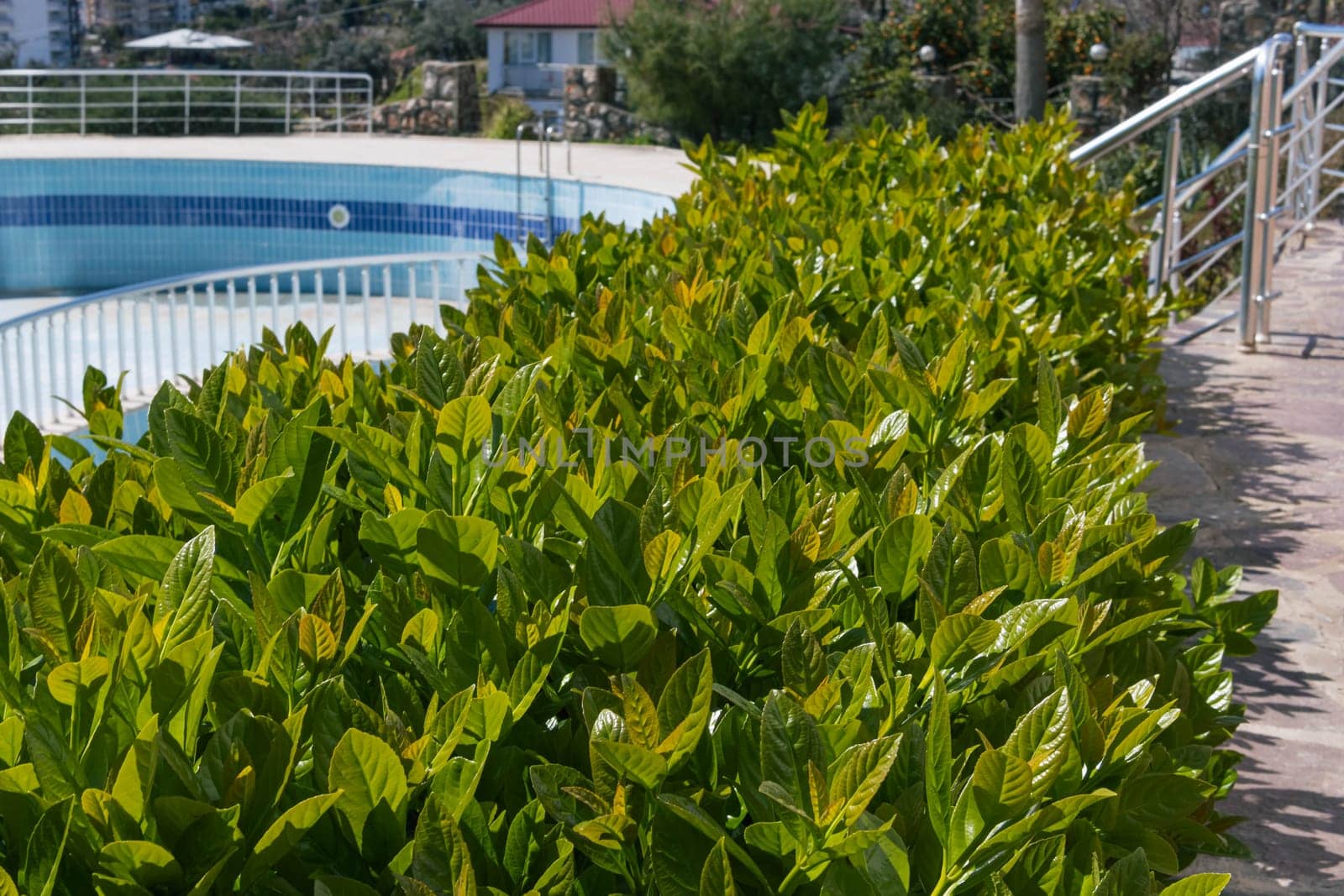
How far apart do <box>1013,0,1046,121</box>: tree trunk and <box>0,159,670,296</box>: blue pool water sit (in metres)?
6.42

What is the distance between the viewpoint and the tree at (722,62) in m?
22.6

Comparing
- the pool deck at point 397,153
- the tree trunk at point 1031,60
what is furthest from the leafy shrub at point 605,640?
the pool deck at point 397,153

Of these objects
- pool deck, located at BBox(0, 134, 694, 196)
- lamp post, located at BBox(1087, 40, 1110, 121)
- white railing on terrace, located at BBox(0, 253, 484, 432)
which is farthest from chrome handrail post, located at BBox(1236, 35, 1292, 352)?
lamp post, located at BBox(1087, 40, 1110, 121)

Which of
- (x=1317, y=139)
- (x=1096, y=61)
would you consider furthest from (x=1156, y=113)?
(x=1096, y=61)

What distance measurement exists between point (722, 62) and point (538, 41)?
84.3 ft

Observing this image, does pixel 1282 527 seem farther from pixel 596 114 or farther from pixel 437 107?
pixel 437 107

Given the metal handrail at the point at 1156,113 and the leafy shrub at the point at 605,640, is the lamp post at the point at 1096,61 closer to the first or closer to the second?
the metal handrail at the point at 1156,113

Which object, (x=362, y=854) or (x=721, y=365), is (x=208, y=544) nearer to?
(x=362, y=854)

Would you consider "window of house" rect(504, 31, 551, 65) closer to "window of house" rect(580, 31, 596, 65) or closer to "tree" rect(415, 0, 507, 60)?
"window of house" rect(580, 31, 596, 65)

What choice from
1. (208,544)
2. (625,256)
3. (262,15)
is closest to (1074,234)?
(625,256)

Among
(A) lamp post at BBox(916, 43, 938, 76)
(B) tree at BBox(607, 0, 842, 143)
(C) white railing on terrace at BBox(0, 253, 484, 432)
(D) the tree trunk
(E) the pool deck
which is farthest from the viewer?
(B) tree at BBox(607, 0, 842, 143)

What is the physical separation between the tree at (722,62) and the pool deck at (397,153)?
2.04 m

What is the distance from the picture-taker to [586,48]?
46.0 meters

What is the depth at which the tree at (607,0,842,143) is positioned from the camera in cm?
2261
